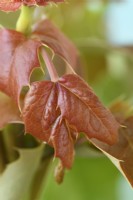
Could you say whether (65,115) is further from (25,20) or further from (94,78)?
(94,78)

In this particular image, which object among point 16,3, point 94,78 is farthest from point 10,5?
point 94,78

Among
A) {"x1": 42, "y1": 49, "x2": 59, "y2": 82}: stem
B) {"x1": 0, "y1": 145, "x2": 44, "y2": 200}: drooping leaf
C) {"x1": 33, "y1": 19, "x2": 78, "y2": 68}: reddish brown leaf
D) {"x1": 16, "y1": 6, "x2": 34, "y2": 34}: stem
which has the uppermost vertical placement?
{"x1": 16, "y1": 6, "x2": 34, "y2": 34}: stem

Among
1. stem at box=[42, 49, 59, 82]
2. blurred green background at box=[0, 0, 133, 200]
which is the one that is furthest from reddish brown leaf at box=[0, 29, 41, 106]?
blurred green background at box=[0, 0, 133, 200]

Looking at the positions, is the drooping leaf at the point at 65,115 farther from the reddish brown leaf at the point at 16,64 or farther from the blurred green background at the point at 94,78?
the blurred green background at the point at 94,78

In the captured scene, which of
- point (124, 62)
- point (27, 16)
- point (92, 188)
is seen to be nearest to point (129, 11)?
point (124, 62)

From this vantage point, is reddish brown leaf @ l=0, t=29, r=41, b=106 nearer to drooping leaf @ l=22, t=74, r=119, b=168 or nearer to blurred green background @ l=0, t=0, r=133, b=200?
drooping leaf @ l=22, t=74, r=119, b=168

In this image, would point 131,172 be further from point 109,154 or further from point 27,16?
point 27,16

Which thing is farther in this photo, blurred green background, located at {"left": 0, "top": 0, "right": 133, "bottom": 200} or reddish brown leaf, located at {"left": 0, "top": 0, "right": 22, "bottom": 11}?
blurred green background, located at {"left": 0, "top": 0, "right": 133, "bottom": 200}
